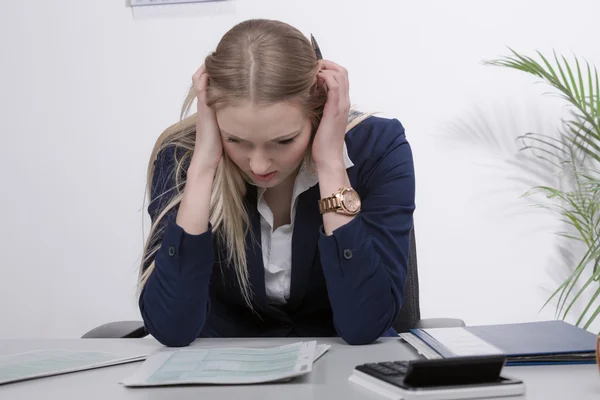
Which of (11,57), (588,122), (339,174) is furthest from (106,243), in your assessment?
(588,122)

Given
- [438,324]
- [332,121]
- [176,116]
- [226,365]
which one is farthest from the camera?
[176,116]

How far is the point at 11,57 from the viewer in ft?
8.87

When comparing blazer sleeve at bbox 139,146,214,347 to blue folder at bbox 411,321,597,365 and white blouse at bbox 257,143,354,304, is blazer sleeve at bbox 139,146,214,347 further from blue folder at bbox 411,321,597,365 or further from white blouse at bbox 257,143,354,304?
blue folder at bbox 411,321,597,365

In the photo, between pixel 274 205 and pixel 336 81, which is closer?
pixel 336 81

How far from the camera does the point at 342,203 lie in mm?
1253

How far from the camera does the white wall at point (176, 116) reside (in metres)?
2.53

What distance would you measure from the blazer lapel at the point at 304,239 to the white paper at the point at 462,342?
325 millimetres

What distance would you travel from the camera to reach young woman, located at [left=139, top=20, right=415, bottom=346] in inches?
47.6

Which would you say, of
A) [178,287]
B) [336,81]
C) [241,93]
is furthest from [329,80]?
[178,287]

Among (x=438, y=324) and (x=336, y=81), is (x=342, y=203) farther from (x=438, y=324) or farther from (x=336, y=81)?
(x=438, y=324)

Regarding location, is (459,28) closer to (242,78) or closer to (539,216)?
(539,216)

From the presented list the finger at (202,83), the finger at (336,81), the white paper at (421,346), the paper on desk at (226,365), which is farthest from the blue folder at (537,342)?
the finger at (202,83)

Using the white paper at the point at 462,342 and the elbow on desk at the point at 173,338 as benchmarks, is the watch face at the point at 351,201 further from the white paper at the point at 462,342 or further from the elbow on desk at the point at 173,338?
the elbow on desk at the point at 173,338

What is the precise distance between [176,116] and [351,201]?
1515mm
